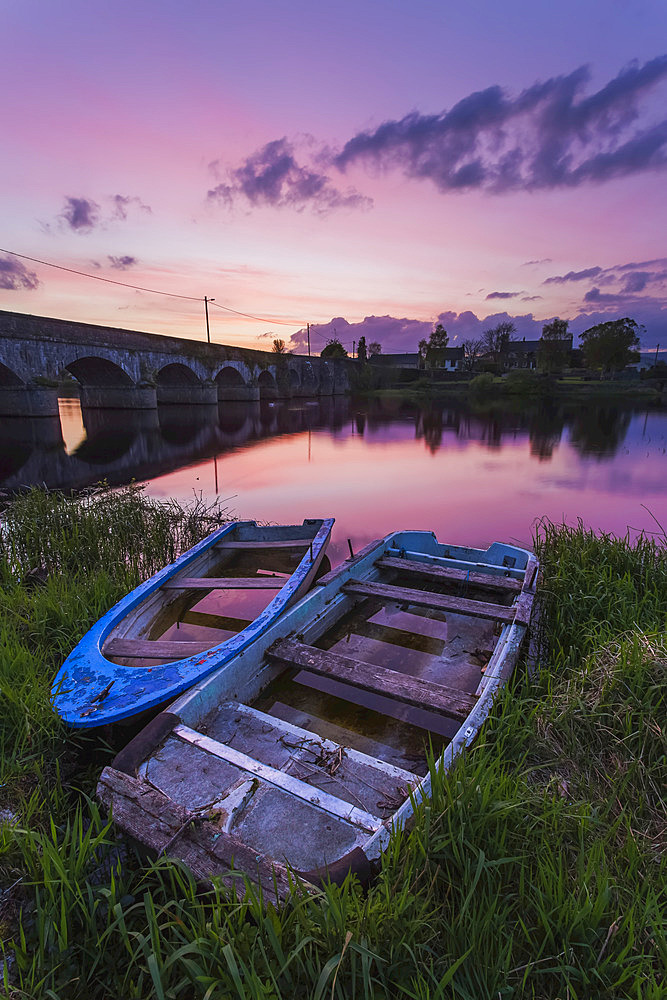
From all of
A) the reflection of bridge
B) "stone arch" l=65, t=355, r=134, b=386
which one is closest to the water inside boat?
the reflection of bridge

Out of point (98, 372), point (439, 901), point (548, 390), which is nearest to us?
point (439, 901)

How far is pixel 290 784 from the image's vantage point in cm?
262

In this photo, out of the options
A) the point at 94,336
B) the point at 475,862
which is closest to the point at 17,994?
the point at 475,862

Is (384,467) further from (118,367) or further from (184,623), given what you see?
(118,367)

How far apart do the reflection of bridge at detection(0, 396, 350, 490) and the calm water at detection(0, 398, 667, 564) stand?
0.08 metres

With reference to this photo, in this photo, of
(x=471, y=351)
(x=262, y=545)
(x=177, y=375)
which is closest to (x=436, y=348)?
(x=471, y=351)

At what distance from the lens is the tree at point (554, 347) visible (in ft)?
203

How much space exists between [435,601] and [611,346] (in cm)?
6381

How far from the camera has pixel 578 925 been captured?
181cm

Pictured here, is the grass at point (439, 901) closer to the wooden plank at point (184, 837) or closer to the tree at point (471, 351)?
the wooden plank at point (184, 837)

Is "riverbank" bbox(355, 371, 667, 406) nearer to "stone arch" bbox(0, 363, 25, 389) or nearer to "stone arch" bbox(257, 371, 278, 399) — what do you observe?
"stone arch" bbox(257, 371, 278, 399)

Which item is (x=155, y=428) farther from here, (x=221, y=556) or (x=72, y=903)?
(x=72, y=903)

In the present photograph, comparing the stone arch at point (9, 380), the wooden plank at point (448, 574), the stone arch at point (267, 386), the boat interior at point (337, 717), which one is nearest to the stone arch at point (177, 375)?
the stone arch at point (267, 386)

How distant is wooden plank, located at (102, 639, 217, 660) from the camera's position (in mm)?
3885
